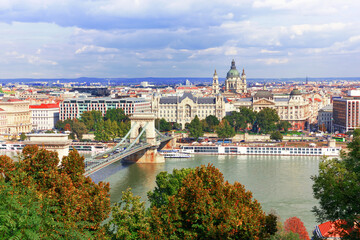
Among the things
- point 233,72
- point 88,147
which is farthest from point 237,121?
point 233,72

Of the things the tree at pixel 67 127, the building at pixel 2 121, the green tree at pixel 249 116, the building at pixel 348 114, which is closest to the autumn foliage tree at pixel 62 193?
the tree at pixel 67 127

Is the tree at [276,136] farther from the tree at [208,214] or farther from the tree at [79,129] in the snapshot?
the tree at [208,214]

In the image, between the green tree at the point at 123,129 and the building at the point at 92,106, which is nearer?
the green tree at the point at 123,129

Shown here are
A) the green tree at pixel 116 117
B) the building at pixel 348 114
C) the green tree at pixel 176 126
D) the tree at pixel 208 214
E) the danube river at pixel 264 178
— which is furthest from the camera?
the green tree at pixel 176 126

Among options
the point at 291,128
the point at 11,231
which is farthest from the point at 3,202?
the point at 291,128

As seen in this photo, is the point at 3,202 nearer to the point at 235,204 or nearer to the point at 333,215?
the point at 235,204

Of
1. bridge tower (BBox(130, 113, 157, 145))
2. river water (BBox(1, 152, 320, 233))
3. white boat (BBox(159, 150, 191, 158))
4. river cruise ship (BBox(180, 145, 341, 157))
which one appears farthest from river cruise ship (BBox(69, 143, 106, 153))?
river cruise ship (BBox(180, 145, 341, 157))

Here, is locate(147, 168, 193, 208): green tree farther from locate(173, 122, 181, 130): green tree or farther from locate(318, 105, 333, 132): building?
locate(318, 105, 333, 132): building
